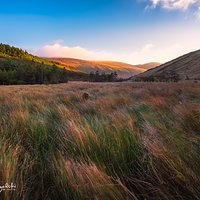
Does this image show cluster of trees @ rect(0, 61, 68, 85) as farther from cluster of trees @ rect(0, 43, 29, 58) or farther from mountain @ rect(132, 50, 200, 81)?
cluster of trees @ rect(0, 43, 29, 58)

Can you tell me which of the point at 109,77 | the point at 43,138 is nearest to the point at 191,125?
the point at 43,138

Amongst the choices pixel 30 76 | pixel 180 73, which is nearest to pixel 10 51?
pixel 30 76

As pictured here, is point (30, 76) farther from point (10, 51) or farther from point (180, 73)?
point (10, 51)

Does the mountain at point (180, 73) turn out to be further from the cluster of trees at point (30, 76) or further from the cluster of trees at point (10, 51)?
the cluster of trees at point (10, 51)

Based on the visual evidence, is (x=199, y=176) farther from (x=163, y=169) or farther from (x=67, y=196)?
(x=67, y=196)

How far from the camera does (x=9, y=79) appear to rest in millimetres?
79938

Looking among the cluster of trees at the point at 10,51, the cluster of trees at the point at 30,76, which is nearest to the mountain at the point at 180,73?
the cluster of trees at the point at 30,76

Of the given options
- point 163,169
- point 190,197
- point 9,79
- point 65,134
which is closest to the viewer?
point 190,197

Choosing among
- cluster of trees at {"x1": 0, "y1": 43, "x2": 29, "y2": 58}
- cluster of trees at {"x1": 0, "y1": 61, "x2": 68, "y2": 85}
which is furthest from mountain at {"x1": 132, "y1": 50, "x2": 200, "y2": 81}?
cluster of trees at {"x1": 0, "y1": 43, "x2": 29, "y2": 58}

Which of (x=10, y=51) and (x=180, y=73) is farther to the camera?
(x=10, y=51)

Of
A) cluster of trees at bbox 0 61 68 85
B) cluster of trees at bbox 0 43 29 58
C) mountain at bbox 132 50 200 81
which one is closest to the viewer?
mountain at bbox 132 50 200 81

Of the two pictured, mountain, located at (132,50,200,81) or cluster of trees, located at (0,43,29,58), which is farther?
cluster of trees, located at (0,43,29,58)

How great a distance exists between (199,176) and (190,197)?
0.15m

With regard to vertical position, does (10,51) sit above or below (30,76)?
above
